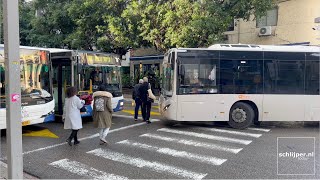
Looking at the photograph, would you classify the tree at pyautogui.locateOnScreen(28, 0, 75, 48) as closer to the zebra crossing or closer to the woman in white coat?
the woman in white coat

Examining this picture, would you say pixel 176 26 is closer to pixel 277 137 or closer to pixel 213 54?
pixel 213 54

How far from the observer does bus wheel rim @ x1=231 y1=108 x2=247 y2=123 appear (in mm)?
10562

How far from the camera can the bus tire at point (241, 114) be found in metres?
10.6

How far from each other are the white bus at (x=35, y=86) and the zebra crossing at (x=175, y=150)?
2.92 metres

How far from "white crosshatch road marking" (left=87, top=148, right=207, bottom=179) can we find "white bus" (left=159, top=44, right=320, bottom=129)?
3412 millimetres

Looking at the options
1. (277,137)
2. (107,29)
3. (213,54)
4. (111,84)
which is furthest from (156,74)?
(277,137)

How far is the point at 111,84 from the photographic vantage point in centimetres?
1223

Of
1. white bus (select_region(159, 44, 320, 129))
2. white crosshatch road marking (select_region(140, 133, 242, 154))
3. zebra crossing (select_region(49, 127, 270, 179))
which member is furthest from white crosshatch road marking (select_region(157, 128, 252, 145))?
white crosshatch road marking (select_region(140, 133, 242, 154))

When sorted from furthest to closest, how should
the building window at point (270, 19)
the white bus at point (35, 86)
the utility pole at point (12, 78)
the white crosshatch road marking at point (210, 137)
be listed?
the building window at point (270, 19) → the white bus at point (35, 86) → the white crosshatch road marking at point (210, 137) → the utility pole at point (12, 78)

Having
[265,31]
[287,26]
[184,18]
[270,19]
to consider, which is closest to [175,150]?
[184,18]

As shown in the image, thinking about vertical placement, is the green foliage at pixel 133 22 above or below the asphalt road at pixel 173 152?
above

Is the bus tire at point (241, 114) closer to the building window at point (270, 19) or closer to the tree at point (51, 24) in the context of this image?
the building window at point (270, 19)

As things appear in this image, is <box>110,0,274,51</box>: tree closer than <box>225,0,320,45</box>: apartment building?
Yes

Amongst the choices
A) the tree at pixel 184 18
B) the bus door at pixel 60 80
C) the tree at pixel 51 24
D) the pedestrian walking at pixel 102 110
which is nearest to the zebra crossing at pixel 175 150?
the pedestrian walking at pixel 102 110
